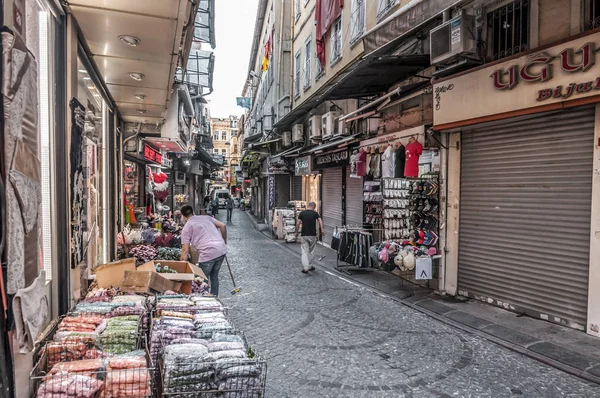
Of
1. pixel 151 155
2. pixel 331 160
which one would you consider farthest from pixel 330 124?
pixel 151 155

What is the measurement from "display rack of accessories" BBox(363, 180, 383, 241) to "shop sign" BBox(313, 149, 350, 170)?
1.93m

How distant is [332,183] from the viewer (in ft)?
52.8

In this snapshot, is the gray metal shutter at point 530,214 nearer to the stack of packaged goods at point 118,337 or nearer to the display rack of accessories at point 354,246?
the display rack of accessories at point 354,246

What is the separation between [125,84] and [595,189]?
7.63 metres

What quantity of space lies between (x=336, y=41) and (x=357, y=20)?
2.14 meters

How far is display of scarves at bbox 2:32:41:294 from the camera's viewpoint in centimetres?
229

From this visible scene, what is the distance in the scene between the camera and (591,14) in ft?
19.5

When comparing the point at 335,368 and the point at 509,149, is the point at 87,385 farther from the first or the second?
the point at 509,149

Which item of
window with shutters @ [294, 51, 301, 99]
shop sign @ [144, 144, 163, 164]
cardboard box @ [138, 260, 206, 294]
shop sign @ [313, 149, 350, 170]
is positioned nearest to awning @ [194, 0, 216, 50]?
shop sign @ [144, 144, 163, 164]

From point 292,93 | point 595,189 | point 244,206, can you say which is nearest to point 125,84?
point 595,189

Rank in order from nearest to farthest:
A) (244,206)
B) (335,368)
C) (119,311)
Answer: (119,311) → (335,368) → (244,206)

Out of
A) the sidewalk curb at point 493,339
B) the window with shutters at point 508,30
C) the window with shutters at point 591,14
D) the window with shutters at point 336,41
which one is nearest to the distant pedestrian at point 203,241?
the sidewalk curb at point 493,339

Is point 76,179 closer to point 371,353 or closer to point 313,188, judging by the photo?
point 371,353

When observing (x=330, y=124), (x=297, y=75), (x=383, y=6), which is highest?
(x=297, y=75)
